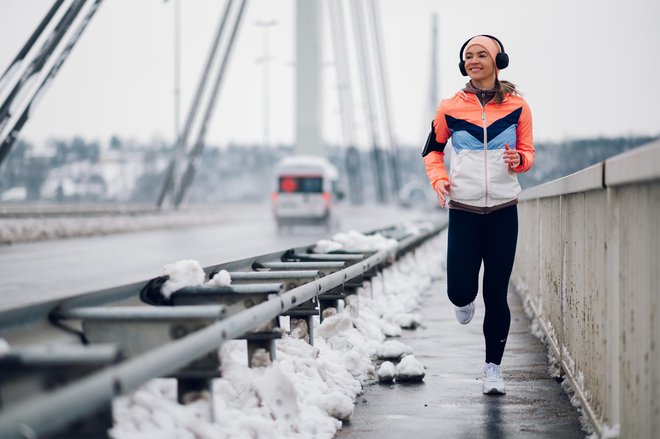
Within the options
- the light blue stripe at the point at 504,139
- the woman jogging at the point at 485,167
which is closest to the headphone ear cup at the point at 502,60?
the woman jogging at the point at 485,167

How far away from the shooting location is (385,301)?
9781 mm

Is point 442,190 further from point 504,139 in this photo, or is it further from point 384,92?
point 384,92

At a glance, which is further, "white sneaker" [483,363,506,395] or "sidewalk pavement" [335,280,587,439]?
"white sneaker" [483,363,506,395]

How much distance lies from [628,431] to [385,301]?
6103mm

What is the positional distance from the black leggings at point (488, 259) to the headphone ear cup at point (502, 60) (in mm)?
763

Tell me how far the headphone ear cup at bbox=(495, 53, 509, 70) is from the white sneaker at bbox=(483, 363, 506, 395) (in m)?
1.61

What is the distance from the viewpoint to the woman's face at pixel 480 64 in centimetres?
564

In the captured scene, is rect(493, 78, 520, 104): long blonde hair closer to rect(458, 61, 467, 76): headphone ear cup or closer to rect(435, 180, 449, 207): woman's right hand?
rect(458, 61, 467, 76): headphone ear cup

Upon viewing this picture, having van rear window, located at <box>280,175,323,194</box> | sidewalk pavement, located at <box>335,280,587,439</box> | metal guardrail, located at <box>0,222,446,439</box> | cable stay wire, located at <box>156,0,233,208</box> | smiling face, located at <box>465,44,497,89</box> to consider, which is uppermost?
cable stay wire, located at <box>156,0,233,208</box>

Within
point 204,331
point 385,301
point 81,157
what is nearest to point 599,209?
point 204,331

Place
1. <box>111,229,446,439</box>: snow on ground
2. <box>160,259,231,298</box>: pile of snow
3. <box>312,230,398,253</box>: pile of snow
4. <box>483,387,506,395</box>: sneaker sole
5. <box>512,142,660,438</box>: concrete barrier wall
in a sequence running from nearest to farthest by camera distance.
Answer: <box>512,142,660,438</box>: concrete barrier wall < <box>111,229,446,439</box>: snow on ground < <box>160,259,231,298</box>: pile of snow < <box>483,387,506,395</box>: sneaker sole < <box>312,230,398,253</box>: pile of snow

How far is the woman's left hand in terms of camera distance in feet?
18.1

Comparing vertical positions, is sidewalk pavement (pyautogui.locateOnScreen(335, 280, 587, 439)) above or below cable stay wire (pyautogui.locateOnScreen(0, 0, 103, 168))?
below

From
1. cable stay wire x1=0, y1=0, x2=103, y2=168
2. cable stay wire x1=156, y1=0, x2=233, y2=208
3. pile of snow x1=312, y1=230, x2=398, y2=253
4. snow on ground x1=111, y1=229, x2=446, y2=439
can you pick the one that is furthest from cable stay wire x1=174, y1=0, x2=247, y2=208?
snow on ground x1=111, y1=229, x2=446, y2=439
